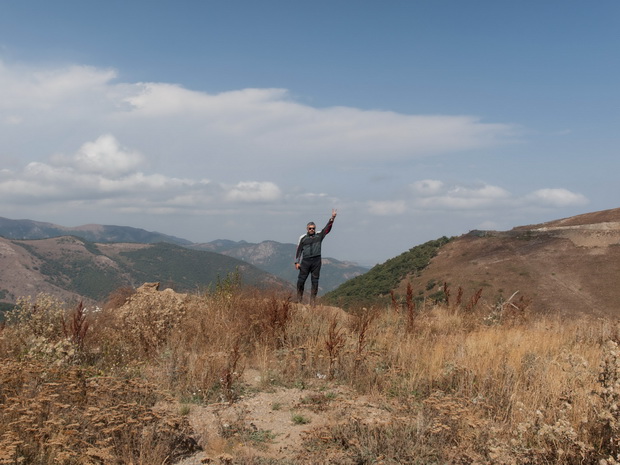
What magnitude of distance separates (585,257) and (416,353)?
30.9 metres

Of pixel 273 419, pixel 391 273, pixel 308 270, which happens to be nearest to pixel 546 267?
pixel 391 273

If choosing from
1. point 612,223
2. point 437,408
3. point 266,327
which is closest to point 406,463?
point 437,408

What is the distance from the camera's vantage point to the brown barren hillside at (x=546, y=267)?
86.5ft

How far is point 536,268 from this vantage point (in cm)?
3153

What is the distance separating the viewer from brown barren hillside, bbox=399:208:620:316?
26359 millimetres

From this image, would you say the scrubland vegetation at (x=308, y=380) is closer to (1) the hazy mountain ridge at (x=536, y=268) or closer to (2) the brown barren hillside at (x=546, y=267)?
(1) the hazy mountain ridge at (x=536, y=268)

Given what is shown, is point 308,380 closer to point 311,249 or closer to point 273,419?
point 273,419

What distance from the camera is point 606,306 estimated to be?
960 inches

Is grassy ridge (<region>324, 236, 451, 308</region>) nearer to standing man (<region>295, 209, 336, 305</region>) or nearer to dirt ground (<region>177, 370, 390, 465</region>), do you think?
standing man (<region>295, 209, 336, 305</region>)

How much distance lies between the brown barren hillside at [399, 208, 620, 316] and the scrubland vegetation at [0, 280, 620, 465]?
58.9 ft

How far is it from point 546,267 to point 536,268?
66 cm

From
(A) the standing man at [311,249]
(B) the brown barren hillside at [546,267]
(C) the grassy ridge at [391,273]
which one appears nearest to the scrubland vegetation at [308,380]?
(A) the standing man at [311,249]

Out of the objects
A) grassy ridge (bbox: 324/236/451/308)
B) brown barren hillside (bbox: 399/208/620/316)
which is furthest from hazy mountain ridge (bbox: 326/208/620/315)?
grassy ridge (bbox: 324/236/451/308)

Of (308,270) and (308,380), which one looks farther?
(308,270)
